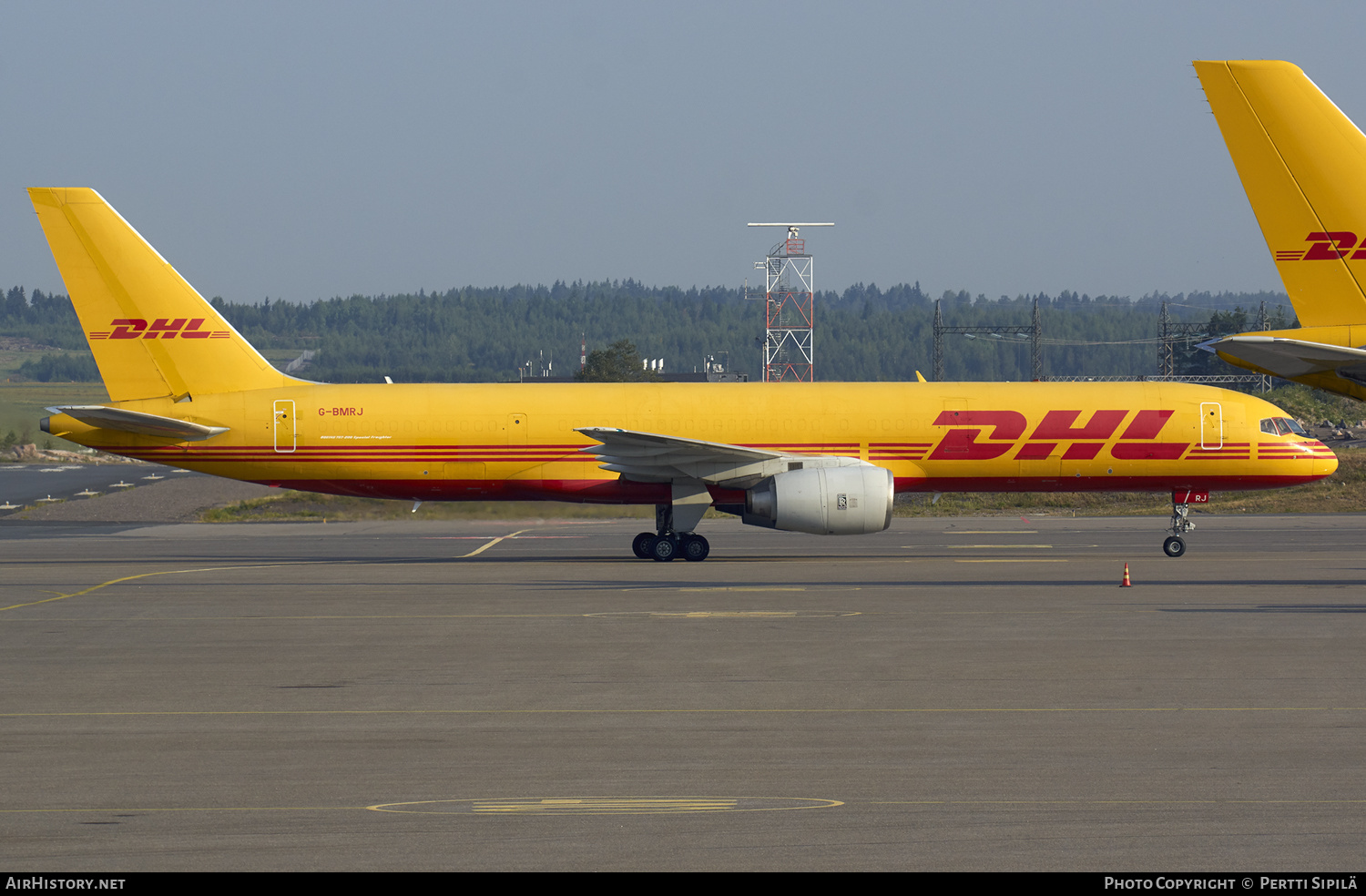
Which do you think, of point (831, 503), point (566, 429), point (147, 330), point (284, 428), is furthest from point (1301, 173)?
point (147, 330)

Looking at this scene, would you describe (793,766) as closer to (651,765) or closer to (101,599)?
(651,765)

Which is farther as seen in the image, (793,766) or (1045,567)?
(1045,567)

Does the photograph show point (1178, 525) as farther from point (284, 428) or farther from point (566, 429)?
point (284, 428)

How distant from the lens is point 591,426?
30.9 meters

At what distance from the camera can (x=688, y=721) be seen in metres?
13.3

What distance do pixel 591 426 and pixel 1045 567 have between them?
10.9 m

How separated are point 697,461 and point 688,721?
1656 centimetres

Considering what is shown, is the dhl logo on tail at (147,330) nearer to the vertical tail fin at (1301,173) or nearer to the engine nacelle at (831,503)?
the engine nacelle at (831,503)

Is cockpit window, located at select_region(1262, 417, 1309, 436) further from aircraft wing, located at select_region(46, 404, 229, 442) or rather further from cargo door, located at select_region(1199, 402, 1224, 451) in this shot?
aircraft wing, located at select_region(46, 404, 229, 442)

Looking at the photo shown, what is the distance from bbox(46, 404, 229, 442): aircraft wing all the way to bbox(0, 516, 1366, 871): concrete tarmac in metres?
3.97

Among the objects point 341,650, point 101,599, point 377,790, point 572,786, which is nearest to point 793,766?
point 572,786

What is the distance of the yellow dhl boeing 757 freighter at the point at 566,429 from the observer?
99.6ft

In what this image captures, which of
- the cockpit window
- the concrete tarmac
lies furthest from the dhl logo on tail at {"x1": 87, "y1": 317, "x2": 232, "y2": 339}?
A: the cockpit window

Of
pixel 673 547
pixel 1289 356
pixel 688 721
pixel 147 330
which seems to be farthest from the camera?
pixel 147 330
